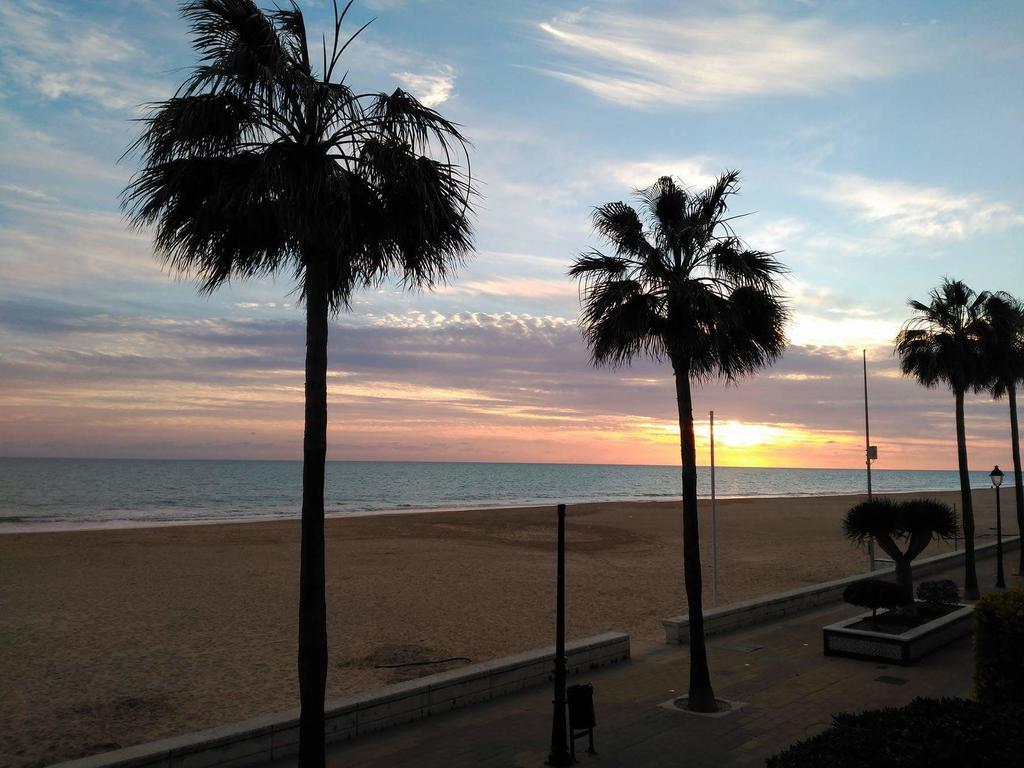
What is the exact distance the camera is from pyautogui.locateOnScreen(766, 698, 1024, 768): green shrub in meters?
5.04

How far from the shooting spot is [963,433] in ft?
71.3

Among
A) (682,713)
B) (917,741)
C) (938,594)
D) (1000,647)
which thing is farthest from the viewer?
(938,594)

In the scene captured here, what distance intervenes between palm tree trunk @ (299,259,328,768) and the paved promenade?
249 cm

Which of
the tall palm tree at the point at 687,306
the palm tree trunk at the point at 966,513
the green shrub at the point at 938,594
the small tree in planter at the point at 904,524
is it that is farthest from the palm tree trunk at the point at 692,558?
the palm tree trunk at the point at 966,513

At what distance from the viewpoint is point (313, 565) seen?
7.12 meters

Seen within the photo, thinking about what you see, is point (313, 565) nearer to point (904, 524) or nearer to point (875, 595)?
point (875, 595)

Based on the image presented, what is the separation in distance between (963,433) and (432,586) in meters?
16.9

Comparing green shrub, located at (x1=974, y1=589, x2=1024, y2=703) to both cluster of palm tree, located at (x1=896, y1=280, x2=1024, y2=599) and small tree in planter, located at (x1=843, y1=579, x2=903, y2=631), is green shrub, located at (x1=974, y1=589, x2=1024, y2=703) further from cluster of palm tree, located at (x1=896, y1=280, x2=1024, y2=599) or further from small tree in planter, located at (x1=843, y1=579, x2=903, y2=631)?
cluster of palm tree, located at (x1=896, y1=280, x2=1024, y2=599)

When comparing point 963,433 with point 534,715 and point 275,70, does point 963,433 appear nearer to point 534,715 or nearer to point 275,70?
point 534,715

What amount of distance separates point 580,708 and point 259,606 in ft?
49.2

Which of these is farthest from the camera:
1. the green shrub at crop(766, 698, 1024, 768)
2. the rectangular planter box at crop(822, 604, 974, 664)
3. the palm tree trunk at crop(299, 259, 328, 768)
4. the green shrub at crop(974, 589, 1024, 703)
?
the rectangular planter box at crop(822, 604, 974, 664)

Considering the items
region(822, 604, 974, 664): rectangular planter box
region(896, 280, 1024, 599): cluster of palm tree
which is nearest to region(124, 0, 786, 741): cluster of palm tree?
region(822, 604, 974, 664): rectangular planter box

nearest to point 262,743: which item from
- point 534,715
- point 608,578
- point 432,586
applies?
point 534,715

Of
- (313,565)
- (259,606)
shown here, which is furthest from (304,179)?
(259,606)
